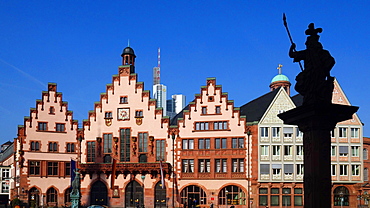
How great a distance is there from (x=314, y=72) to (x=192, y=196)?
48.1 m

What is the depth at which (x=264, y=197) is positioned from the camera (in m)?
64.6

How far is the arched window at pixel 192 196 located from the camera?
66.1m

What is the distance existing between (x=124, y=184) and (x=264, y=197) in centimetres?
1948

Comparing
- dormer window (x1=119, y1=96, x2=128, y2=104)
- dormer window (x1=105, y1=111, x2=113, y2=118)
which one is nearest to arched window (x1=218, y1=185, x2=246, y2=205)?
dormer window (x1=119, y1=96, x2=128, y2=104)

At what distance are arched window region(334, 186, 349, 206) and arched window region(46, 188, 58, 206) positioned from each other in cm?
3872

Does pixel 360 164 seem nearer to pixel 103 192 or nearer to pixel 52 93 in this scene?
pixel 103 192

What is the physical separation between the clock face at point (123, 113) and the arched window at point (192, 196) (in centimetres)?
1328

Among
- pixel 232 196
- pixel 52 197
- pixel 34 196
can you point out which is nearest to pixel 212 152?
pixel 232 196

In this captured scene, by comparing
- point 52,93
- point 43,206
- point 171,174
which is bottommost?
point 43,206

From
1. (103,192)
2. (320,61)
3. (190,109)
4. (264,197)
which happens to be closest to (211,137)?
(190,109)

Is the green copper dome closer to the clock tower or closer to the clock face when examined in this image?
the clock tower

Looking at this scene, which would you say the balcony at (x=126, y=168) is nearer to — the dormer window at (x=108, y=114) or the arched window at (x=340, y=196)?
the dormer window at (x=108, y=114)

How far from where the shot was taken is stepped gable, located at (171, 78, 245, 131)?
6588 centimetres

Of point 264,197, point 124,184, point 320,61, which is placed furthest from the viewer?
point 124,184
